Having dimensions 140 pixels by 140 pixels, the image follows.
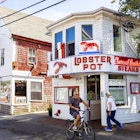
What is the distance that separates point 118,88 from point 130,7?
4816 millimetres

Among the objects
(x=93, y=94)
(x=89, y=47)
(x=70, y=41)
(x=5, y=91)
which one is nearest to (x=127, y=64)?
(x=89, y=47)

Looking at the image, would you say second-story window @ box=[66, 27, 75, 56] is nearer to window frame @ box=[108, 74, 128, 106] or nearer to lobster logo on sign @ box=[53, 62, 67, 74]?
lobster logo on sign @ box=[53, 62, 67, 74]

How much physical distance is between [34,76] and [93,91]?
7.24 metres

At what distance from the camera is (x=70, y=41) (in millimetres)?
16453

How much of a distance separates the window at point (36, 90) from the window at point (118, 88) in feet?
29.9

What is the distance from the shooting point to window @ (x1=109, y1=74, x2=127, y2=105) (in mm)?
15008

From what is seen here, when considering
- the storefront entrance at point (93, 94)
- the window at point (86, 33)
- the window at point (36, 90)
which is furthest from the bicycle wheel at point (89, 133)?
the window at point (36, 90)

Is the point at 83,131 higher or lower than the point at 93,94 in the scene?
lower

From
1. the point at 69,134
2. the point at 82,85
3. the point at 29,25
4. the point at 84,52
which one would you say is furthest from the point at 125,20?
the point at 29,25

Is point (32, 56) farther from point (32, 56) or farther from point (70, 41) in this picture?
point (70, 41)

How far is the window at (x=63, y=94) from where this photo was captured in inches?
662

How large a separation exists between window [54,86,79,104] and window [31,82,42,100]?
4580 mm

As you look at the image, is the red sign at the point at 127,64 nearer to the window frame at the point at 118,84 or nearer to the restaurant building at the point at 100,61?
the restaurant building at the point at 100,61

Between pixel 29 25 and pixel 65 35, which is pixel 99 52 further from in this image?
pixel 29 25
